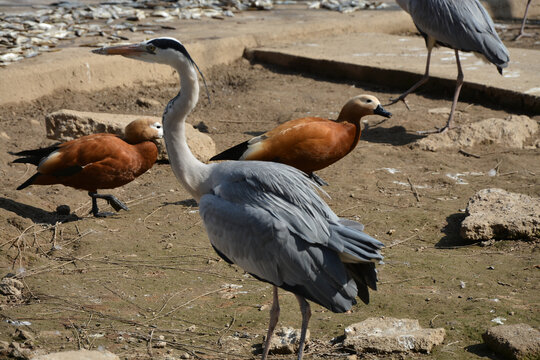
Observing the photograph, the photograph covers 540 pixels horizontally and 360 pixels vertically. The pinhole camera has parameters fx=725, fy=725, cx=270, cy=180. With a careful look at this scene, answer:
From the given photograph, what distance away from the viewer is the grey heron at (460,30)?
8422 millimetres

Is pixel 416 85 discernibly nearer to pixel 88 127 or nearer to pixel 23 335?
pixel 88 127

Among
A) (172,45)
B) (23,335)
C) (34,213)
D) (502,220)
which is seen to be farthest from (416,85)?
(23,335)

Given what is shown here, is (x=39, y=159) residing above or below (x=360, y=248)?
below

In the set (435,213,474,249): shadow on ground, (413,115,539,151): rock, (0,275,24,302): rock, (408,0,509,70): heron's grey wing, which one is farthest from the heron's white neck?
(408,0,509,70): heron's grey wing

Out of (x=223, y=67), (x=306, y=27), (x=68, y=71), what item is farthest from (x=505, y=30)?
(x=68, y=71)

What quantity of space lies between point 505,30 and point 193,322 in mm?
11540

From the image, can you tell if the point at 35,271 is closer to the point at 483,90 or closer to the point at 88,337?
the point at 88,337

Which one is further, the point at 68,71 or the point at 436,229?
the point at 68,71

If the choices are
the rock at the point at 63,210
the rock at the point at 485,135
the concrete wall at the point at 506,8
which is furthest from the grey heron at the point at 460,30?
the concrete wall at the point at 506,8

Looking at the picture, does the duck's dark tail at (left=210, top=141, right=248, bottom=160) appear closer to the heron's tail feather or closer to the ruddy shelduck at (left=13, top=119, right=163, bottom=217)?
the ruddy shelduck at (left=13, top=119, right=163, bottom=217)

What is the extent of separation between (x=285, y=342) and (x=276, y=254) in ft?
2.09

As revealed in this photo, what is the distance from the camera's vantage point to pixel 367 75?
406 inches

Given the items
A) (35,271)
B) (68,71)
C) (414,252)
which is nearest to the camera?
(35,271)

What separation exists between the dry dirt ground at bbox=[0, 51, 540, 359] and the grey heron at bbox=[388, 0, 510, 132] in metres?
1.00
